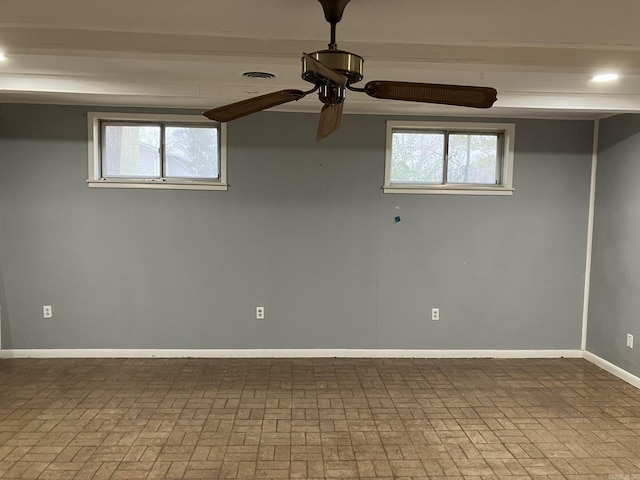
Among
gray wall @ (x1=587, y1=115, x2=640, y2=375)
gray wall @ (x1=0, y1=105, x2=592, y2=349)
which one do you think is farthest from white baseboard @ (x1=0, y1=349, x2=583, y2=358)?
gray wall @ (x1=587, y1=115, x2=640, y2=375)

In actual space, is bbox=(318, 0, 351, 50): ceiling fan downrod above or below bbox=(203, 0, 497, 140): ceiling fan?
above

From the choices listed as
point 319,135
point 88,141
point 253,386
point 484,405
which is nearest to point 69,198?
point 88,141

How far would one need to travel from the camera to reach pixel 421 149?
13.6 ft

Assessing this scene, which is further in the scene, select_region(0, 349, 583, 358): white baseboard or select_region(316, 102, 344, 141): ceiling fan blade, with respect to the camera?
select_region(0, 349, 583, 358): white baseboard

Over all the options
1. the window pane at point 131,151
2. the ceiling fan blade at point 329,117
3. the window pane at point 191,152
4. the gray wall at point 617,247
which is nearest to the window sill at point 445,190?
the gray wall at point 617,247

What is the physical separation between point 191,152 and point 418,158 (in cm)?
219

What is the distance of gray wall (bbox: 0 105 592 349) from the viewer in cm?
394

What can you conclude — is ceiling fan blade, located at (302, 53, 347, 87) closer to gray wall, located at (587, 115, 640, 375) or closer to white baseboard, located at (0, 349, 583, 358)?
white baseboard, located at (0, 349, 583, 358)

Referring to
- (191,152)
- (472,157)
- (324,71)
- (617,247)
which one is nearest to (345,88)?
(324,71)

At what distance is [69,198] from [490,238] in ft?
13.1

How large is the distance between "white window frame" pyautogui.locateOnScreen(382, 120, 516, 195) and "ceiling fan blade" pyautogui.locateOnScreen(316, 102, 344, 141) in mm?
2046

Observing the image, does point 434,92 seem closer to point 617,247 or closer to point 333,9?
point 333,9

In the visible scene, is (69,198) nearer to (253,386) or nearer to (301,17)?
(253,386)

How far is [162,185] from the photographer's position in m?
3.95
